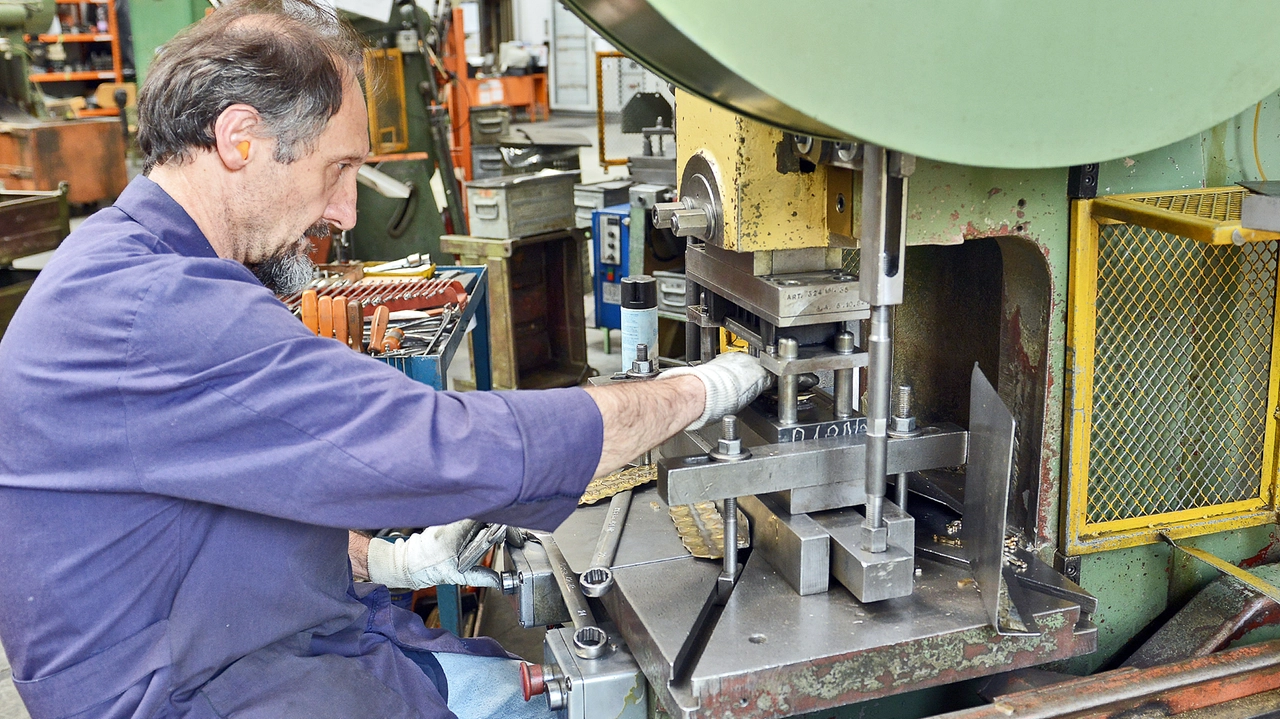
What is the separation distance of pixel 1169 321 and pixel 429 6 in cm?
641

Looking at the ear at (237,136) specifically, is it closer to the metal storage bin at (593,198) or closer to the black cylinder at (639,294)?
the black cylinder at (639,294)

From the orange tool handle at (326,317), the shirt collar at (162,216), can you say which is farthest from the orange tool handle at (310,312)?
the shirt collar at (162,216)

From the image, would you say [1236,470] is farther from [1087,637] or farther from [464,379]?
[464,379]

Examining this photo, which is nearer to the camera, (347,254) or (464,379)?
(464,379)

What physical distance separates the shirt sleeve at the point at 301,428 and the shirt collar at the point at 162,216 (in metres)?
0.15

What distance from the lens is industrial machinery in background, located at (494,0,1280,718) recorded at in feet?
2.48

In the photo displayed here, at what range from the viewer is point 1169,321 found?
1165mm

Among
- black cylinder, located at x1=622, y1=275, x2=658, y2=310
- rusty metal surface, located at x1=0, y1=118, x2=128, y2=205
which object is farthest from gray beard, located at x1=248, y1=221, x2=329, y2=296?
rusty metal surface, located at x1=0, y1=118, x2=128, y2=205

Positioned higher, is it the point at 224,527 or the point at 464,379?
the point at 224,527

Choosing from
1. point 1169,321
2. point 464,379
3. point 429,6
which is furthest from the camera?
point 429,6

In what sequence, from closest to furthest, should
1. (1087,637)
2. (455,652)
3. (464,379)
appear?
1. (1087,637)
2. (455,652)
3. (464,379)

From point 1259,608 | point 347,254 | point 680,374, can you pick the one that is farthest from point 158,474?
point 347,254

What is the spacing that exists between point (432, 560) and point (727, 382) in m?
0.53

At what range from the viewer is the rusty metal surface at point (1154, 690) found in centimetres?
96
